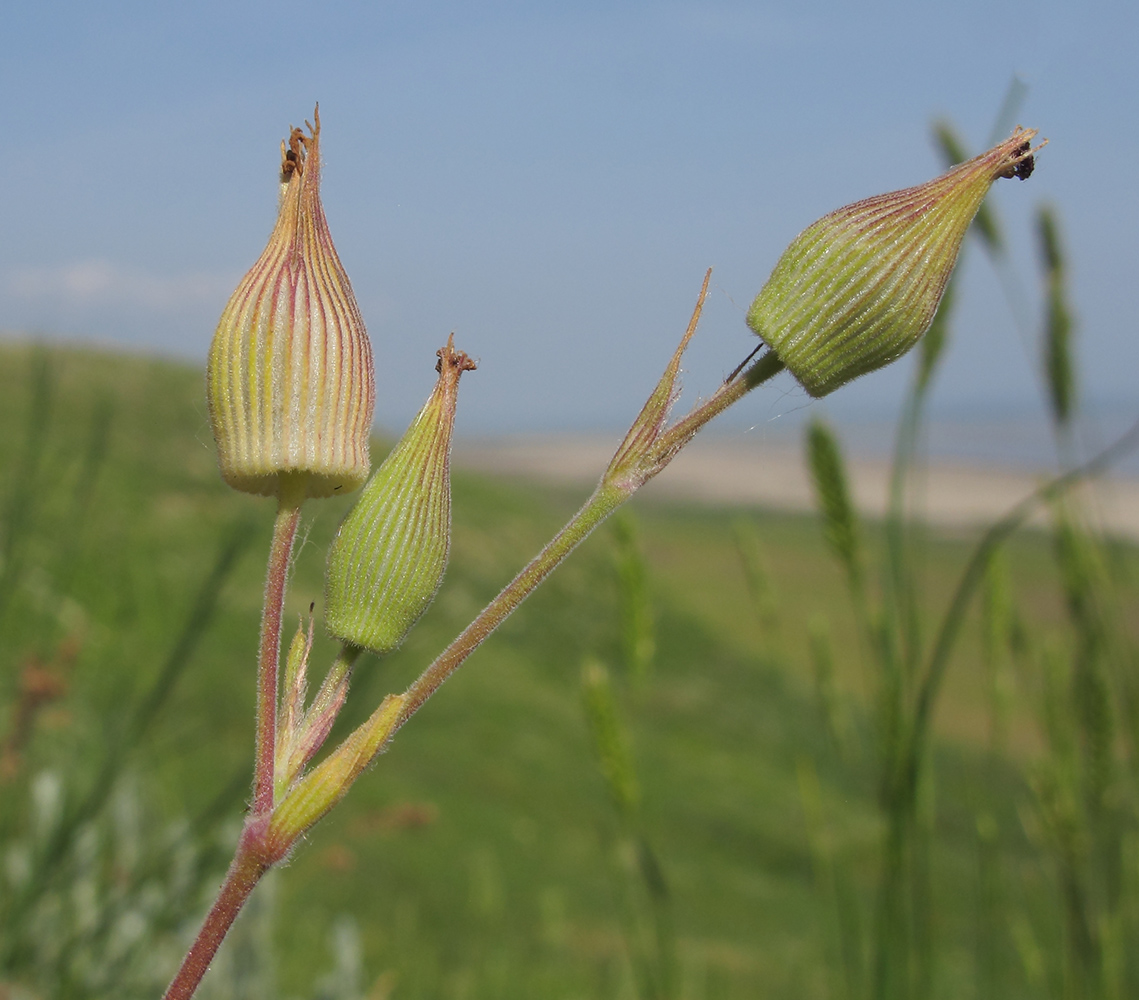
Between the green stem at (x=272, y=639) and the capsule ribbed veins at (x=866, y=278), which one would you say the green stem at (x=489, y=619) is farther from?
the capsule ribbed veins at (x=866, y=278)

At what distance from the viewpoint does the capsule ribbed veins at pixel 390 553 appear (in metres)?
0.63

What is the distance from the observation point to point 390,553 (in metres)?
0.63

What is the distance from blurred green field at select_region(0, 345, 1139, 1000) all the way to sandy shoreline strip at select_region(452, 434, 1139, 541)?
16646mm

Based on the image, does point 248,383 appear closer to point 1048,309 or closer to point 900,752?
point 900,752

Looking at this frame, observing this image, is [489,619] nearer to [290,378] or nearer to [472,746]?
[290,378]

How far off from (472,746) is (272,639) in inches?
273

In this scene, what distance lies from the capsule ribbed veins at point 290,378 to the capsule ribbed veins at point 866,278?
0.76ft

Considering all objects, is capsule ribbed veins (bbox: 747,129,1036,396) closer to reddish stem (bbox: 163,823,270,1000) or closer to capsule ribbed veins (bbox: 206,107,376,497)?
capsule ribbed veins (bbox: 206,107,376,497)

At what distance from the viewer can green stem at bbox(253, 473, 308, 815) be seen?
0.58m

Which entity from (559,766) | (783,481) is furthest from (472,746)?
(783,481)

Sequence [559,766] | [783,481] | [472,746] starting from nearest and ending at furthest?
[472,746], [559,766], [783,481]

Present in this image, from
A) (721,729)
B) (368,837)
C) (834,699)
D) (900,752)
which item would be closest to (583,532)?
(900,752)

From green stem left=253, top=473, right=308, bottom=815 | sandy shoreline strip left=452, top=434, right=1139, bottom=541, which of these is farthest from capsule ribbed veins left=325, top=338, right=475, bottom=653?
sandy shoreline strip left=452, top=434, right=1139, bottom=541

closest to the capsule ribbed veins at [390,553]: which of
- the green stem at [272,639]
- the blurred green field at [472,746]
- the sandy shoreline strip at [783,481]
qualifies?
the green stem at [272,639]
